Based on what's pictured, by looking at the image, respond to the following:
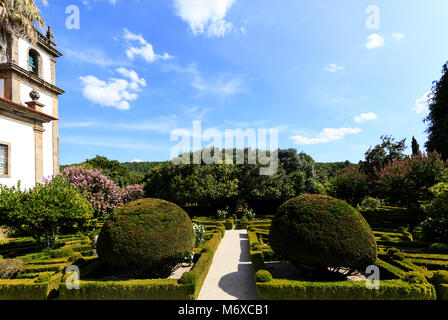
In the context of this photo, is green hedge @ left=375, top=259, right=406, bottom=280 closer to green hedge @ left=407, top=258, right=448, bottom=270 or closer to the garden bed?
the garden bed

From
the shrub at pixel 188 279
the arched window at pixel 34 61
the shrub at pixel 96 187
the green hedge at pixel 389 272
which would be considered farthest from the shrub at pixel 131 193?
the green hedge at pixel 389 272

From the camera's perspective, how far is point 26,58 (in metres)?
21.0

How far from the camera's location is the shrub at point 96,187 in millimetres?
21203

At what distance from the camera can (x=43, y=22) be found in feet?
42.0

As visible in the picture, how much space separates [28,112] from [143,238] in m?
15.9

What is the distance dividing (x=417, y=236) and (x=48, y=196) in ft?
71.6

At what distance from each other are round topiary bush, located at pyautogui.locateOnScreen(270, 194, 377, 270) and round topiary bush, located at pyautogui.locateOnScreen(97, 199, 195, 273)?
360 centimetres

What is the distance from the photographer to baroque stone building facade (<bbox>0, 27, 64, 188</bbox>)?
15.6 m

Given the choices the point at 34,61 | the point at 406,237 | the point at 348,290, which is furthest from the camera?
the point at 34,61

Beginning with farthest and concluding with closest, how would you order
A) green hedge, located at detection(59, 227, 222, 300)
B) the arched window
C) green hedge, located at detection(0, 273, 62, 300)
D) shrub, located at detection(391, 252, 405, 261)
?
1. the arched window
2. shrub, located at detection(391, 252, 405, 261)
3. green hedge, located at detection(0, 273, 62, 300)
4. green hedge, located at detection(59, 227, 222, 300)

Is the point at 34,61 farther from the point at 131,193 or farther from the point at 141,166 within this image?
the point at 141,166

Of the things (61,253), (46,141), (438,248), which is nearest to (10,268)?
(61,253)

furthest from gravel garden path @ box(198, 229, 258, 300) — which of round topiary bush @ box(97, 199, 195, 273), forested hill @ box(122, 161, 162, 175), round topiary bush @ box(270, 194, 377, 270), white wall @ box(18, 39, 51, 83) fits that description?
forested hill @ box(122, 161, 162, 175)
